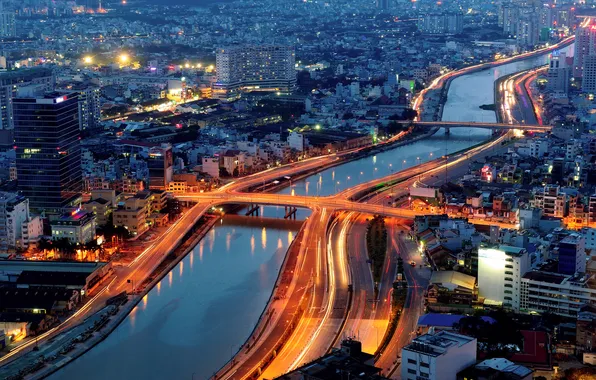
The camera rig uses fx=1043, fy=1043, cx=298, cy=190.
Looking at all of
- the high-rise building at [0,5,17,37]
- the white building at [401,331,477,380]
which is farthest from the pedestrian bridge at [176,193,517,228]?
the high-rise building at [0,5,17,37]

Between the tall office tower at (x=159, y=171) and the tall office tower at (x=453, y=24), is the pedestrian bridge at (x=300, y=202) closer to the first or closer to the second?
the tall office tower at (x=159, y=171)

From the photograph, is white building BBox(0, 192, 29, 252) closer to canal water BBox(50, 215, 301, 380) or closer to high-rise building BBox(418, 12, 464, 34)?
canal water BBox(50, 215, 301, 380)

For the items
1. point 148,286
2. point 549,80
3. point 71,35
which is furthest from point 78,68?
point 148,286

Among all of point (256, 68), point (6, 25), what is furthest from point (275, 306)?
point (6, 25)

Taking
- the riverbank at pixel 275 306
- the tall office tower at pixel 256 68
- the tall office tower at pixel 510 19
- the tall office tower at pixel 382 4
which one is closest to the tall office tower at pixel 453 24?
the tall office tower at pixel 510 19

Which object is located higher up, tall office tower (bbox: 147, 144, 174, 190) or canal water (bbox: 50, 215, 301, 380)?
tall office tower (bbox: 147, 144, 174, 190)

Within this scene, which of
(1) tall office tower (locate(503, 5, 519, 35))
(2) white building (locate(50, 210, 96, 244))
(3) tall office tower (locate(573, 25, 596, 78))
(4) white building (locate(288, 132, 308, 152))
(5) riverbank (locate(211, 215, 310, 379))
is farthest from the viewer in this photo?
(1) tall office tower (locate(503, 5, 519, 35))

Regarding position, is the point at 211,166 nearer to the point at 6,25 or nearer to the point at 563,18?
the point at 6,25

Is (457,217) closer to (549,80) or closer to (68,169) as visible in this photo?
(68,169)
